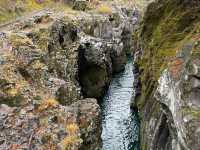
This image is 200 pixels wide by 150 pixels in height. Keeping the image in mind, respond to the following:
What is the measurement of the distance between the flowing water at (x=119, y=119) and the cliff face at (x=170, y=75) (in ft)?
9.71

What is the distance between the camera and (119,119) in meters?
65.4

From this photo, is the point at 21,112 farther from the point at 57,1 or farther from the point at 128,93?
the point at 57,1

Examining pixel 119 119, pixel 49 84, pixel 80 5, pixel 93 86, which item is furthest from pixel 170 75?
pixel 80 5

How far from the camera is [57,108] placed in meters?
41.3

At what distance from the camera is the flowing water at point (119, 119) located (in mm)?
56562

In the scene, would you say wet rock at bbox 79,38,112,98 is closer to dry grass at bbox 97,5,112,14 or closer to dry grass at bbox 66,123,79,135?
dry grass at bbox 97,5,112,14

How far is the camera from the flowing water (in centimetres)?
5656

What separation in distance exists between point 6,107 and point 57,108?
15.5 feet

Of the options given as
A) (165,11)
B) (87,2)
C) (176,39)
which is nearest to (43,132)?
(176,39)

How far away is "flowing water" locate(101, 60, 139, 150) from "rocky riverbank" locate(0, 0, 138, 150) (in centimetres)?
359

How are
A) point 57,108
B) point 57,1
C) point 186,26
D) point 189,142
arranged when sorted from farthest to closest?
point 57,1
point 186,26
point 57,108
point 189,142

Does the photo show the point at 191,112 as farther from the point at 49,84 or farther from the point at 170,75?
the point at 49,84

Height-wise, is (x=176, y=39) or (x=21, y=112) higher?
(x=176, y=39)

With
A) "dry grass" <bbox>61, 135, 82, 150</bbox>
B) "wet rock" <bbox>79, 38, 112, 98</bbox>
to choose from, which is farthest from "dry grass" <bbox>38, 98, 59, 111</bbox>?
"wet rock" <bbox>79, 38, 112, 98</bbox>
